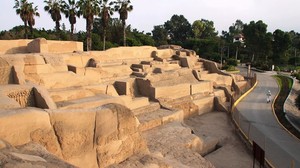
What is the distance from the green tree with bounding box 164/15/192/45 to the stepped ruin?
33103 millimetres

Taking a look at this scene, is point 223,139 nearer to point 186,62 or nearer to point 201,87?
point 201,87

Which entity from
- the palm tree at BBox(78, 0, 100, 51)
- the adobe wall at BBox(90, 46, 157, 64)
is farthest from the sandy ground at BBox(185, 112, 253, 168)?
the palm tree at BBox(78, 0, 100, 51)

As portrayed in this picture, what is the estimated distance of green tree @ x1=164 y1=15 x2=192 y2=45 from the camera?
58.9 meters

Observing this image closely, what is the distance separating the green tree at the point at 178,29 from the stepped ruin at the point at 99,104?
1303 inches

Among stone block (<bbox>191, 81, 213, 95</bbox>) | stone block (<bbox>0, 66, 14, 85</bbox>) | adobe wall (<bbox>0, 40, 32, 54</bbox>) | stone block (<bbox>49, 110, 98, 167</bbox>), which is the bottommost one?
stone block (<bbox>191, 81, 213, 95</bbox>)

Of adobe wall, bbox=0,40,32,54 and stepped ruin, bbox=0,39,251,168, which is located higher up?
adobe wall, bbox=0,40,32,54

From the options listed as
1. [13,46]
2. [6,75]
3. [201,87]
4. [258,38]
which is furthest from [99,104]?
[258,38]

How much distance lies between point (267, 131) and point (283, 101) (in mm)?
6894

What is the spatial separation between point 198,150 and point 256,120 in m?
6.01

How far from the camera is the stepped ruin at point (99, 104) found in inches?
223

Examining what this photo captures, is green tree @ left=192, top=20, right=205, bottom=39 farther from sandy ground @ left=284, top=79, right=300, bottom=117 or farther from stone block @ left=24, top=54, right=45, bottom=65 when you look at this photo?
stone block @ left=24, top=54, right=45, bottom=65

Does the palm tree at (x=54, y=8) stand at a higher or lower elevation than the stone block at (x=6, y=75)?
higher

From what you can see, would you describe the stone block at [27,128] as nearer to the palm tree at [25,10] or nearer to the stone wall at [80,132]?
the stone wall at [80,132]

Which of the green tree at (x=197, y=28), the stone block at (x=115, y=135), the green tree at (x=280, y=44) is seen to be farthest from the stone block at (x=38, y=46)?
the green tree at (x=197, y=28)
